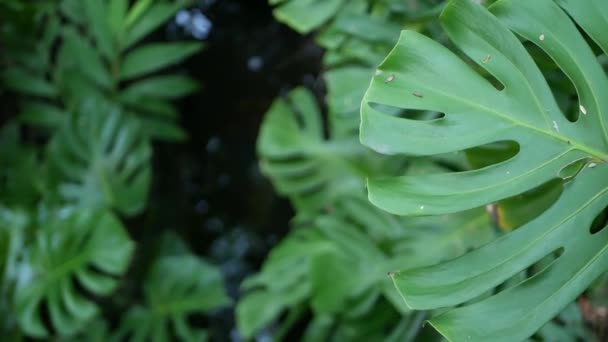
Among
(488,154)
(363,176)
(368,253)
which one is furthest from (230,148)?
(488,154)

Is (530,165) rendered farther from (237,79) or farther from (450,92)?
(237,79)

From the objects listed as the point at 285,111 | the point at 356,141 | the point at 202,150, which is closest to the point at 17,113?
the point at 202,150

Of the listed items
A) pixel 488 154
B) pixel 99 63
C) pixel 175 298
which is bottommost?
pixel 175 298

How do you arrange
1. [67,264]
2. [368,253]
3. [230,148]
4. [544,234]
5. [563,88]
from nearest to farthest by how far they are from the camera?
[544,234], [563,88], [368,253], [67,264], [230,148]

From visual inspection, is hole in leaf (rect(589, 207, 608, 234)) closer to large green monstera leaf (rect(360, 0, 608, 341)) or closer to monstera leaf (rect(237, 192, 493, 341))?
large green monstera leaf (rect(360, 0, 608, 341))

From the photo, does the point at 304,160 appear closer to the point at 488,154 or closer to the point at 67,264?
the point at 67,264

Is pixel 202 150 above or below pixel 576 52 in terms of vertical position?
below
